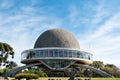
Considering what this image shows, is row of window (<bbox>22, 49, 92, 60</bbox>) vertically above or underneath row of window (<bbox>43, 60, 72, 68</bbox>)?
above

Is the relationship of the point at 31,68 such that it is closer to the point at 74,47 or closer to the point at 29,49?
the point at 29,49

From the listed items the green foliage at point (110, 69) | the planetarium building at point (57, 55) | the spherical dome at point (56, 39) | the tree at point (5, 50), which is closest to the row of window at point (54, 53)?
the planetarium building at point (57, 55)

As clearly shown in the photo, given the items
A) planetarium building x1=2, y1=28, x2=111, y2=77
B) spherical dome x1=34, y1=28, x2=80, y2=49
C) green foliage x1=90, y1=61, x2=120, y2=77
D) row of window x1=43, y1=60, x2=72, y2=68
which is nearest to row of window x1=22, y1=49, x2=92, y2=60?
planetarium building x1=2, y1=28, x2=111, y2=77

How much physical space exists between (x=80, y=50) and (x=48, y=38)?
8.33 meters

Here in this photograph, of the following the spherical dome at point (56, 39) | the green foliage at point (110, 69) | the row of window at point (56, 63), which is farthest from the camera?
the green foliage at point (110, 69)

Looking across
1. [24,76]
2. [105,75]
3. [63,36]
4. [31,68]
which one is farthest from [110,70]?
[24,76]

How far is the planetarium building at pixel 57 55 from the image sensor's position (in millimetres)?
62281

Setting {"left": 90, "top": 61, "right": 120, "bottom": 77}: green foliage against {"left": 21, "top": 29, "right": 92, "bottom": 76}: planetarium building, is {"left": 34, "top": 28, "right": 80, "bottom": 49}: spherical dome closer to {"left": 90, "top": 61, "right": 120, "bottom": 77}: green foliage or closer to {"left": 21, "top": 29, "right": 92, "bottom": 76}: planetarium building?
{"left": 21, "top": 29, "right": 92, "bottom": 76}: planetarium building

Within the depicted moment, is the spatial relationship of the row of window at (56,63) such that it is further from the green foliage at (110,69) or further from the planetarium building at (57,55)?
the green foliage at (110,69)

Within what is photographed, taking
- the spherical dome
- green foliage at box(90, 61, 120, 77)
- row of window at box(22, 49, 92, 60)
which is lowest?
green foliage at box(90, 61, 120, 77)

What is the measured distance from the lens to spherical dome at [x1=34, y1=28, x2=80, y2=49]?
65.6m

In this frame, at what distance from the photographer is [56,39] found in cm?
6606

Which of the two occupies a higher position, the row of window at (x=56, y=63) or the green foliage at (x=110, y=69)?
the row of window at (x=56, y=63)

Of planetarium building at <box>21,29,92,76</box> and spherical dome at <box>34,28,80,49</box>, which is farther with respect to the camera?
spherical dome at <box>34,28,80,49</box>
